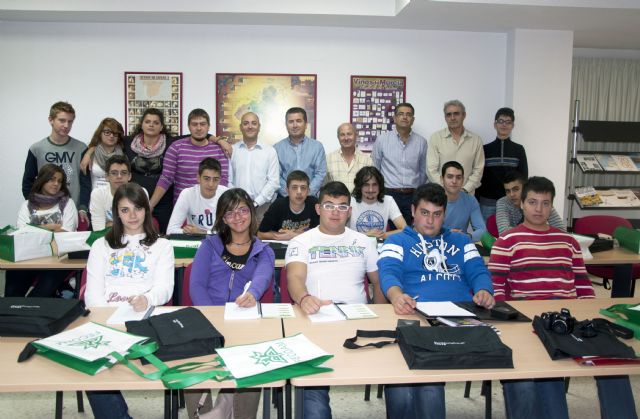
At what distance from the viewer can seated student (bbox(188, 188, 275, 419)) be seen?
2602 mm

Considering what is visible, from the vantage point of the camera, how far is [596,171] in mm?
6949

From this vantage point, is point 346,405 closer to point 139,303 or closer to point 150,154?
point 139,303

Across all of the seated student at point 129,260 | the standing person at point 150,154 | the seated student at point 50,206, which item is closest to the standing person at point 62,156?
the standing person at point 150,154

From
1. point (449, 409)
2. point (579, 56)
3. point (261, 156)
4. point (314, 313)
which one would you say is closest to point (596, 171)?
point (579, 56)

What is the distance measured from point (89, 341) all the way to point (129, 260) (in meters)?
0.86

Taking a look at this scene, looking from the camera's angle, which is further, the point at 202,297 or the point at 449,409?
the point at 449,409

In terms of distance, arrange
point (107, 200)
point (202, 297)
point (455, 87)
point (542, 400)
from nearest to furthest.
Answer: point (542, 400)
point (202, 297)
point (107, 200)
point (455, 87)

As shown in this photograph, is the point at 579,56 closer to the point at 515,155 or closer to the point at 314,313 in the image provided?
the point at 515,155

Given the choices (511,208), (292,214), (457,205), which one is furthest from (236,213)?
(511,208)

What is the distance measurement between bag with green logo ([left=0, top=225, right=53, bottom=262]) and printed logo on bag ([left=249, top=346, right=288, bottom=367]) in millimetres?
2216

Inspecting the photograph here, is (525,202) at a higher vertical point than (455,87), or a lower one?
lower

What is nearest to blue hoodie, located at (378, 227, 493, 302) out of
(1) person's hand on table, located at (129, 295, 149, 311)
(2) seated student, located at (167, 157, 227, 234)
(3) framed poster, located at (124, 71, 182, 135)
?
(1) person's hand on table, located at (129, 295, 149, 311)

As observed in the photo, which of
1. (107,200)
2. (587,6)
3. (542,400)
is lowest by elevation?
(542,400)

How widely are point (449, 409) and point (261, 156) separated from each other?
283cm
